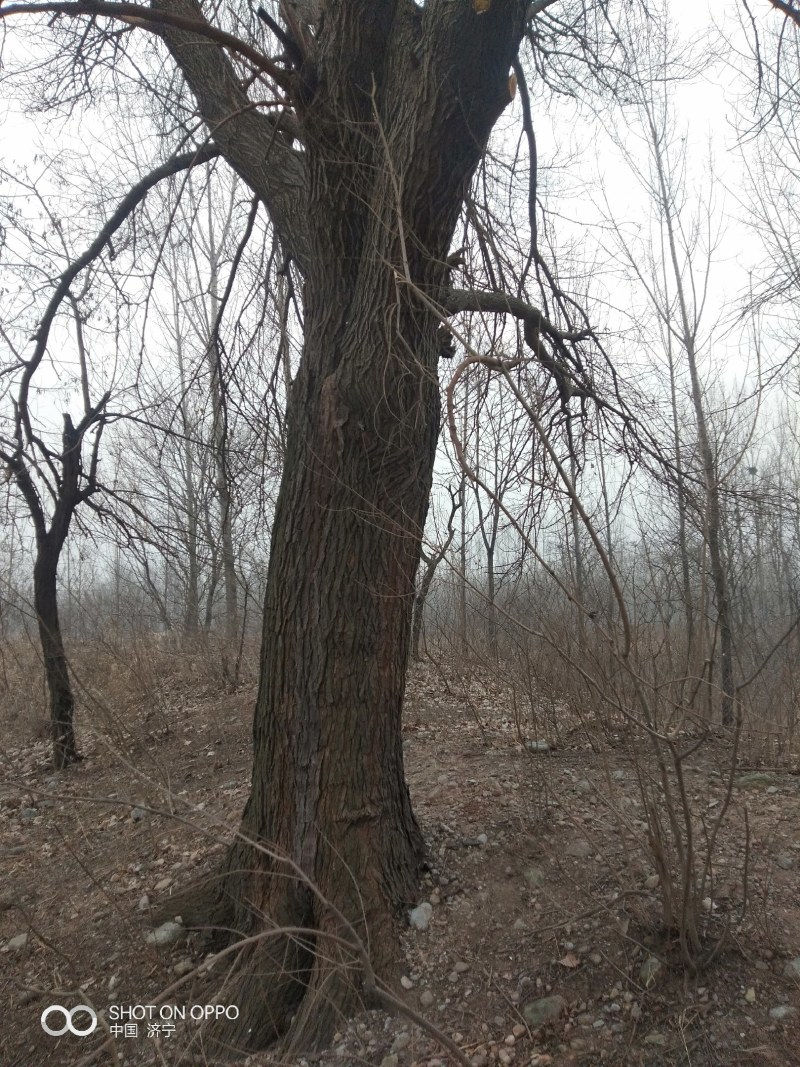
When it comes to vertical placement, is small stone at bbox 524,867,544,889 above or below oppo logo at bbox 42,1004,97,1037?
above

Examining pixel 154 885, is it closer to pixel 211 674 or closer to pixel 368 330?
pixel 368 330

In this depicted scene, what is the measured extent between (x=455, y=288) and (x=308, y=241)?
0.72 metres

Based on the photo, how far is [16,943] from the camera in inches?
124

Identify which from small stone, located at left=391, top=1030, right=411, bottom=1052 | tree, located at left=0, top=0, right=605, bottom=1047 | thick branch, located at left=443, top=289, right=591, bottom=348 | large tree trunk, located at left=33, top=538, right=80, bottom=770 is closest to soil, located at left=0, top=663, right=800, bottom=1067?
small stone, located at left=391, top=1030, right=411, bottom=1052

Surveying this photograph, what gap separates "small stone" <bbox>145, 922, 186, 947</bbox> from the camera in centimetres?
285

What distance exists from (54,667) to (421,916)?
430 cm

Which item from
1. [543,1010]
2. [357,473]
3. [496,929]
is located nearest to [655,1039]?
[543,1010]

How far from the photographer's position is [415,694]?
6.50 meters

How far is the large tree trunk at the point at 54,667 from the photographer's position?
18.6 ft

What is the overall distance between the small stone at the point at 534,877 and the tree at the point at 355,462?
0.48 metres

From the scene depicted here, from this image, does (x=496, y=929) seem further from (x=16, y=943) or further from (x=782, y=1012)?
(x=16, y=943)

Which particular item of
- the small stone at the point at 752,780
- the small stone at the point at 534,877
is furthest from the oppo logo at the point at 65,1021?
the small stone at the point at 752,780

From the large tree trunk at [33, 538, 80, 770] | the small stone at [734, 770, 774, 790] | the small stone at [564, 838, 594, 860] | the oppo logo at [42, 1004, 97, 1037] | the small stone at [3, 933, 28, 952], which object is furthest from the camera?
the large tree trunk at [33, 538, 80, 770]

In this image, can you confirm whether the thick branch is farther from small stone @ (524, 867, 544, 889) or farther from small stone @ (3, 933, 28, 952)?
small stone @ (3, 933, 28, 952)
